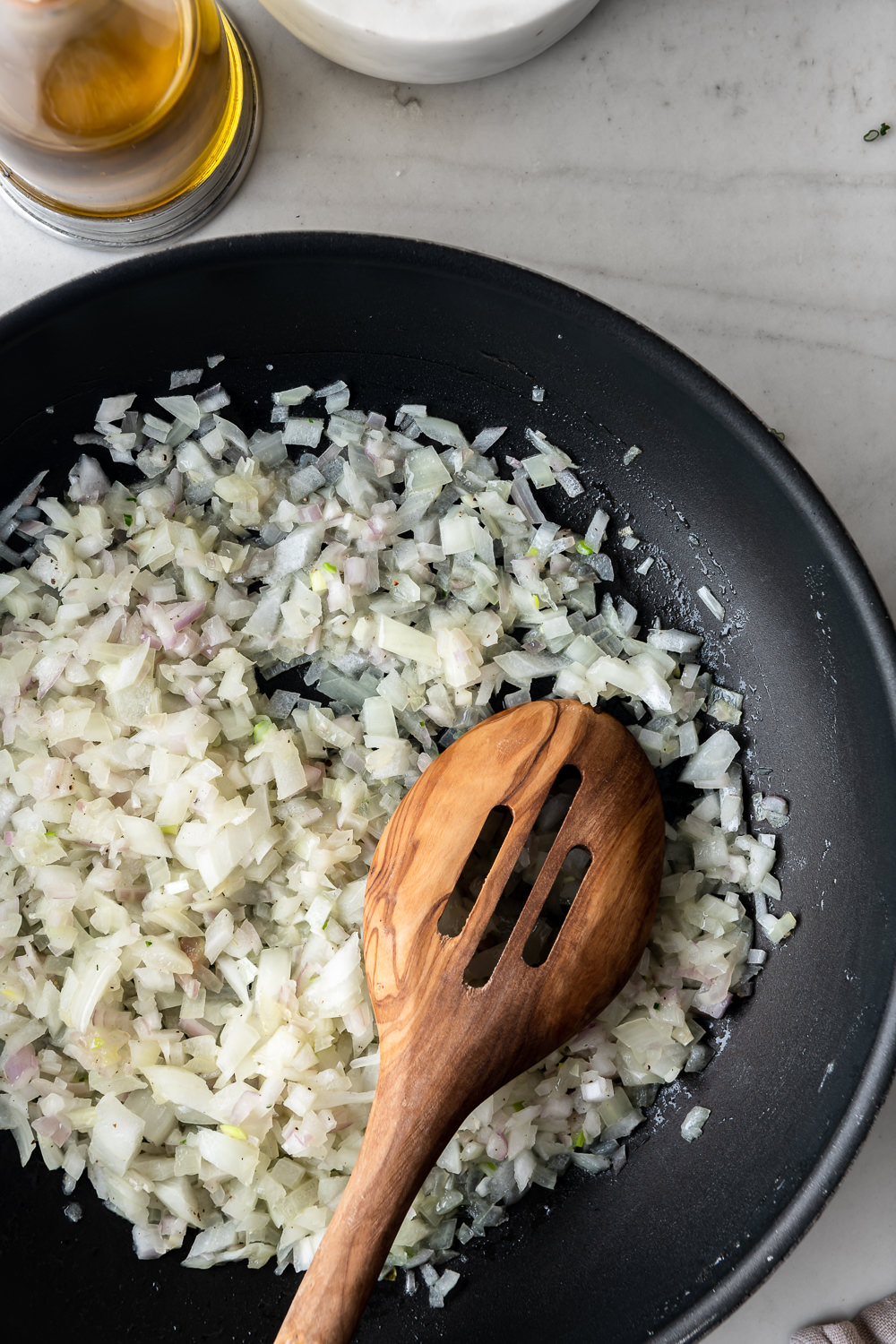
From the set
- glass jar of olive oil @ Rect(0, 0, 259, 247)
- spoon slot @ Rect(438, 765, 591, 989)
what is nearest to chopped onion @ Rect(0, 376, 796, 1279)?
spoon slot @ Rect(438, 765, 591, 989)

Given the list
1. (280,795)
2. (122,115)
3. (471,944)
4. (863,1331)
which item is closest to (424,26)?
(122,115)

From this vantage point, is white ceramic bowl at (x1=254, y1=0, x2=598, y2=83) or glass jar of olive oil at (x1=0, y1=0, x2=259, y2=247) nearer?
glass jar of olive oil at (x1=0, y1=0, x2=259, y2=247)

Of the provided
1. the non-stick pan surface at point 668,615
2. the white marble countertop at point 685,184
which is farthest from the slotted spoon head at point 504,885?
the white marble countertop at point 685,184

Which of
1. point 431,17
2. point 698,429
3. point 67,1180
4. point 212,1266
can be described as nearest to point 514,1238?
point 212,1266

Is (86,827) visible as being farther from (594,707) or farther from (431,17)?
(431,17)

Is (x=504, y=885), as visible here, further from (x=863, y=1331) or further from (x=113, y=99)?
(x=113, y=99)

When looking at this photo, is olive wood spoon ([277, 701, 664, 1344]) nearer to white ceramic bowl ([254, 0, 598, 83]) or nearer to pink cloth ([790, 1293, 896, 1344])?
pink cloth ([790, 1293, 896, 1344])
